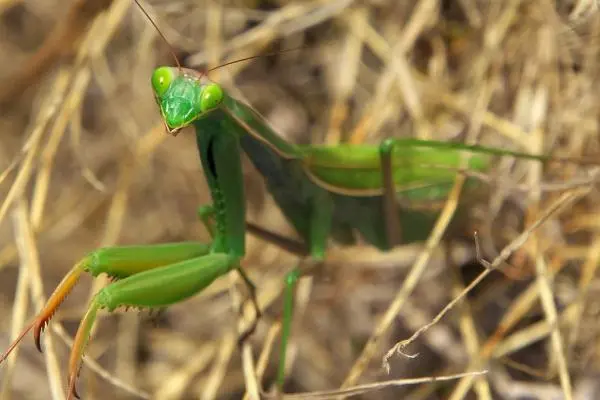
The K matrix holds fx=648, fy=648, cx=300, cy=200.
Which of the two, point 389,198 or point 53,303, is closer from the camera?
point 53,303

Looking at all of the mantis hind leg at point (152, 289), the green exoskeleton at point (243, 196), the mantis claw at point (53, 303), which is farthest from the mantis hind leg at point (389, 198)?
the mantis claw at point (53, 303)

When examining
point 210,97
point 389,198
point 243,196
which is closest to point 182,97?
point 210,97

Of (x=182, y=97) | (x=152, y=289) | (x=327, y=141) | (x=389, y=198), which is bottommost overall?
(x=389, y=198)

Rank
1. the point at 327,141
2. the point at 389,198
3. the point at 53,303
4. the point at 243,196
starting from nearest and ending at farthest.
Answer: the point at 53,303, the point at 243,196, the point at 389,198, the point at 327,141

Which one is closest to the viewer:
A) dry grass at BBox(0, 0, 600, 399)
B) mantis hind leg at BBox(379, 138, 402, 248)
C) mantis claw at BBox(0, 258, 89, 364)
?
mantis claw at BBox(0, 258, 89, 364)

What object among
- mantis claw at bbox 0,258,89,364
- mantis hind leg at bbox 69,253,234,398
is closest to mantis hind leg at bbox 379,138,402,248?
mantis hind leg at bbox 69,253,234,398

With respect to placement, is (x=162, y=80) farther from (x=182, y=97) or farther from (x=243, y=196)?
(x=243, y=196)

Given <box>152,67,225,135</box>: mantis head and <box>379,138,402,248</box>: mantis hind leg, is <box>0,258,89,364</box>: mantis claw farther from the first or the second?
<box>379,138,402,248</box>: mantis hind leg
